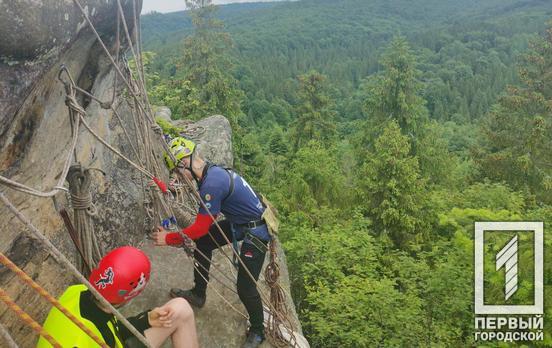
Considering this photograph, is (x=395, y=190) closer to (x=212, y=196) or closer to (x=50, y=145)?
(x=212, y=196)

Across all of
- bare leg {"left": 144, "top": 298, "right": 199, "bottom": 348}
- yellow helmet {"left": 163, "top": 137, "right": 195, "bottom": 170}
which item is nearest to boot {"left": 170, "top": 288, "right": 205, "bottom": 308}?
bare leg {"left": 144, "top": 298, "right": 199, "bottom": 348}

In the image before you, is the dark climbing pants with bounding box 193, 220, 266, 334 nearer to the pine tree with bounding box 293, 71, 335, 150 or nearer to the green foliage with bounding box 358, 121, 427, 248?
the green foliage with bounding box 358, 121, 427, 248

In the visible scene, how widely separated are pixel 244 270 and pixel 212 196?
80 cm

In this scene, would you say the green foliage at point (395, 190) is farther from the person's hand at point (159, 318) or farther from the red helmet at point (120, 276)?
the red helmet at point (120, 276)

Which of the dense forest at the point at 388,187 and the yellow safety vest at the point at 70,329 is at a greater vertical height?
the yellow safety vest at the point at 70,329

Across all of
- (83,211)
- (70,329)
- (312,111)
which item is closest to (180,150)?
(83,211)

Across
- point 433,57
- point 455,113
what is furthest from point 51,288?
point 433,57

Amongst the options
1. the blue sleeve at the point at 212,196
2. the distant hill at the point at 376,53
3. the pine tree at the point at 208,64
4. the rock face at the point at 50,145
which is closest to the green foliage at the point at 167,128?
the rock face at the point at 50,145

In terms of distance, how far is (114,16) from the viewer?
3.02 metres

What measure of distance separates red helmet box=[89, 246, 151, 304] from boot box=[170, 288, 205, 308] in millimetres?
1740

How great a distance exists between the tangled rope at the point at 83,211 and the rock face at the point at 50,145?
126 millimetres

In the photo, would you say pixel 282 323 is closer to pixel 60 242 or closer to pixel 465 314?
pixel 60 242

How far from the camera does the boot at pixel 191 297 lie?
14.7 ft

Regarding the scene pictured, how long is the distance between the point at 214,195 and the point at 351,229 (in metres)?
8.15
